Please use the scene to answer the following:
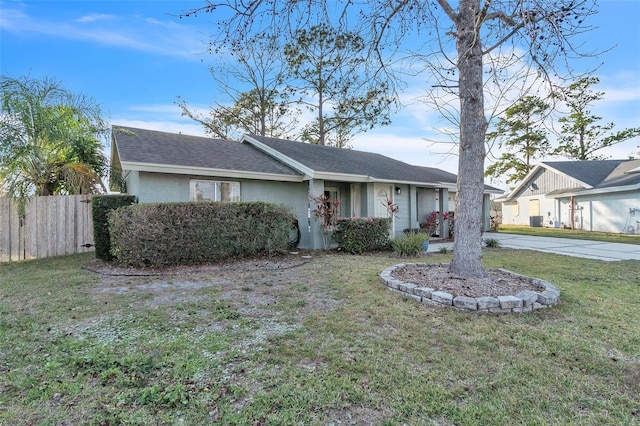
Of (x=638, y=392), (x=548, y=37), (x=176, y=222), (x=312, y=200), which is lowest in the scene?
(x=638, y=392)

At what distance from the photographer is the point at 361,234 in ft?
31.3

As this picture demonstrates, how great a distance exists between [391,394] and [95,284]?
549 cm

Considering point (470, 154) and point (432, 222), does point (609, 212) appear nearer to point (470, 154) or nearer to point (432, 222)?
point (432, 222)

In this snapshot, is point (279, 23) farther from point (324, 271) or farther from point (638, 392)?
point (638, 392)

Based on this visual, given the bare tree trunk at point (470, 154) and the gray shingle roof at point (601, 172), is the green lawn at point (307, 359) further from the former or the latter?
the gray shingle roof at point (601, 172)

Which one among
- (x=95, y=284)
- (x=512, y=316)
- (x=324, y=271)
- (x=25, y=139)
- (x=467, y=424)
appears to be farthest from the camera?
(x=25, y=139)

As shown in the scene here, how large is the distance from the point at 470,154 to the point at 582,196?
67.7 ft

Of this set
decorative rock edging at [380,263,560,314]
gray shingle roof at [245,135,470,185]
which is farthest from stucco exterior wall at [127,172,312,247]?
decorative rock edging at [380,263,560,314]

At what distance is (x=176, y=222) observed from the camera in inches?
275

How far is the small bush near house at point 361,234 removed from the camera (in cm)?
952

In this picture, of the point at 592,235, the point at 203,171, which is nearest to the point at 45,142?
the point at 203,171

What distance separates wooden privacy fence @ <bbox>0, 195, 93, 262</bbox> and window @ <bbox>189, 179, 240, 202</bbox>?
2980 millimetres

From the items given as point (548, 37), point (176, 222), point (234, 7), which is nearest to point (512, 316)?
point (548, 37)

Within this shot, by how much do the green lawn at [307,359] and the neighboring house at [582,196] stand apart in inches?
693
